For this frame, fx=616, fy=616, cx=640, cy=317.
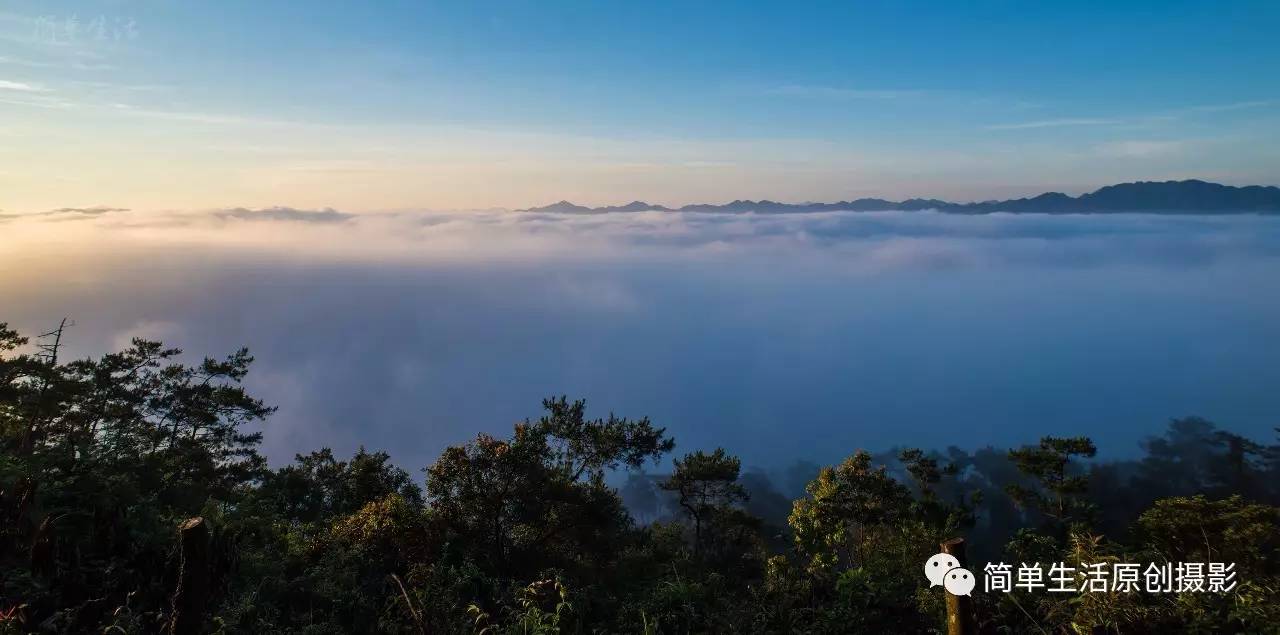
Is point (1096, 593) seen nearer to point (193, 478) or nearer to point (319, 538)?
point (319, 538)

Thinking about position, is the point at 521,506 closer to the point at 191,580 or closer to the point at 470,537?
the point at 470,537

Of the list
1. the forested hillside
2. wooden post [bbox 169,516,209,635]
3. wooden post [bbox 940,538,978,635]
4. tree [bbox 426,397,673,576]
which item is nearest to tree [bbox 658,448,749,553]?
the forested hillside

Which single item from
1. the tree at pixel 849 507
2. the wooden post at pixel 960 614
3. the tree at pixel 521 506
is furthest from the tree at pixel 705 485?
the wooden post at pixel 960 614

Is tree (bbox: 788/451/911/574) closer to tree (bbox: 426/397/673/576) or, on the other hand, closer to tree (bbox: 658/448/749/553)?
tree (bbox: 658/448/749/553)

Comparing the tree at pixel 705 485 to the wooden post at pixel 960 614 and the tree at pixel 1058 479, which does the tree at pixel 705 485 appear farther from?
the wooden post at pixel 960 614

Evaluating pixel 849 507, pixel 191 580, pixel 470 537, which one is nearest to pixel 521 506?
pixel 470 537

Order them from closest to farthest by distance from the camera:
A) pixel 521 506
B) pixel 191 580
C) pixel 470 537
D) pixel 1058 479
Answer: pixel 191 580 → pixel 470 537 → pixel 521 506 → pixel 1058 479
